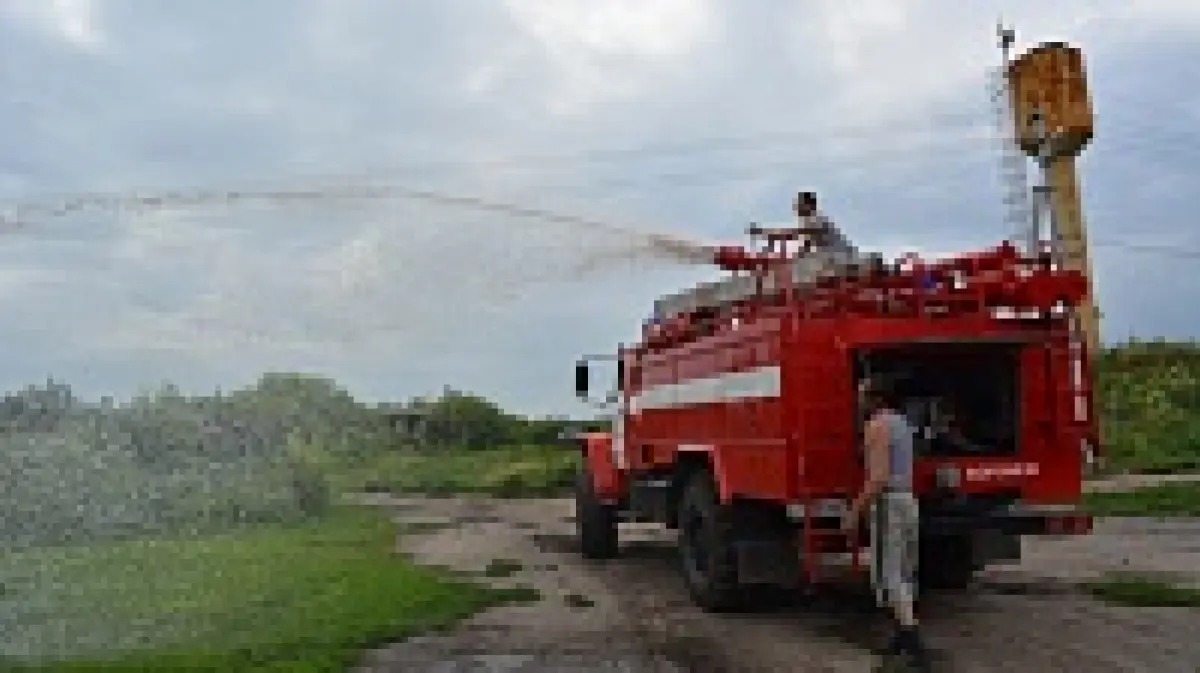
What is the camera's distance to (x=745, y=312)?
12.8 metres

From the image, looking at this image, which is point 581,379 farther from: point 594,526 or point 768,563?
point 768,563

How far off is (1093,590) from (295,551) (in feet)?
34.2

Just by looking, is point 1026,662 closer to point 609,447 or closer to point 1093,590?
point 1093,590

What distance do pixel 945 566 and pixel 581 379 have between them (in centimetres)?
611

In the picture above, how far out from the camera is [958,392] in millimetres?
12648

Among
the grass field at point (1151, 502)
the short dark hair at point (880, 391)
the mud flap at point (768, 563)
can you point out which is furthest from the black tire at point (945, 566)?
the grass field at point (1151, 502)

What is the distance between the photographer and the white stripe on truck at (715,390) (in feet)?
39.0

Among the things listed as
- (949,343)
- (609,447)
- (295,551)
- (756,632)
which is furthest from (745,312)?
(295,551)

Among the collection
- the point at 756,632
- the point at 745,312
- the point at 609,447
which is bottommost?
the point at 756,632

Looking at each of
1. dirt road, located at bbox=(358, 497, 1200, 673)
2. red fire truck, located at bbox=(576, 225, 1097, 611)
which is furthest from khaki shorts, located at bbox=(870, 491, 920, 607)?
red fire truck, located at bbox=(576, 225, 1097, 611)

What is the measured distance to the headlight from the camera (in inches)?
464

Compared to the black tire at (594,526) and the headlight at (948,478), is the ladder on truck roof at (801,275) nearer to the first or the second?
the headlight at (948,478)

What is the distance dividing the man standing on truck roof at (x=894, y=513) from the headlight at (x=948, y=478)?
893 millimetres

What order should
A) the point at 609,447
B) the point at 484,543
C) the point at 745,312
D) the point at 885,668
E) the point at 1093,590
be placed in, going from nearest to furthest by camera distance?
1. the point at 885,668
2. the point at 745,312
3. the point at 1093,590
4. the point at 609,447
5. the point at 484,543
